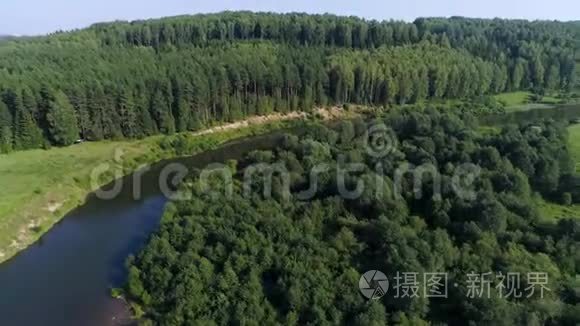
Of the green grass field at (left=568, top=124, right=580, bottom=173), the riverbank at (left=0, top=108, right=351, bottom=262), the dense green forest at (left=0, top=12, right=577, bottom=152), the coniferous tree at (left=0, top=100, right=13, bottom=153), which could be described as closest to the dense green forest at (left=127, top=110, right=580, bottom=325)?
the green grass field at (left=568, top=124, right=580, bottom=173)

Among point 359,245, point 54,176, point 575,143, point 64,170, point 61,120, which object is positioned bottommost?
point 54,176

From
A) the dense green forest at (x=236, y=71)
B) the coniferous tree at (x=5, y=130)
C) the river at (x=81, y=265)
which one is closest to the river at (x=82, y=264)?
the river at (x=81, y=265)

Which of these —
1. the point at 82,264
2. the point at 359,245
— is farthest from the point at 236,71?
the point at 359,245

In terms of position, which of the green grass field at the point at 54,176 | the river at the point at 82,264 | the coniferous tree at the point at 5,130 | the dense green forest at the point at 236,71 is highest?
the dense green forest at the point at 236,71

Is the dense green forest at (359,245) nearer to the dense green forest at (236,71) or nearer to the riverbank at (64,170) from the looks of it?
the riverbank at (64,170)

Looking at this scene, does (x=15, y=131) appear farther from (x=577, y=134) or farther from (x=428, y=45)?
(x=428, y=45)

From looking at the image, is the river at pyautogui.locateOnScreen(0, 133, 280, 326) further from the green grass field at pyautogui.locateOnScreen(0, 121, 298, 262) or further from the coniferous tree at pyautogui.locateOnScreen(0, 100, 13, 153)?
the coniferous tree at pyautogui.locateOnScreen(0, 100, 13, 153)

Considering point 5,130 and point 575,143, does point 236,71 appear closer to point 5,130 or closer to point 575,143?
point 5,130
